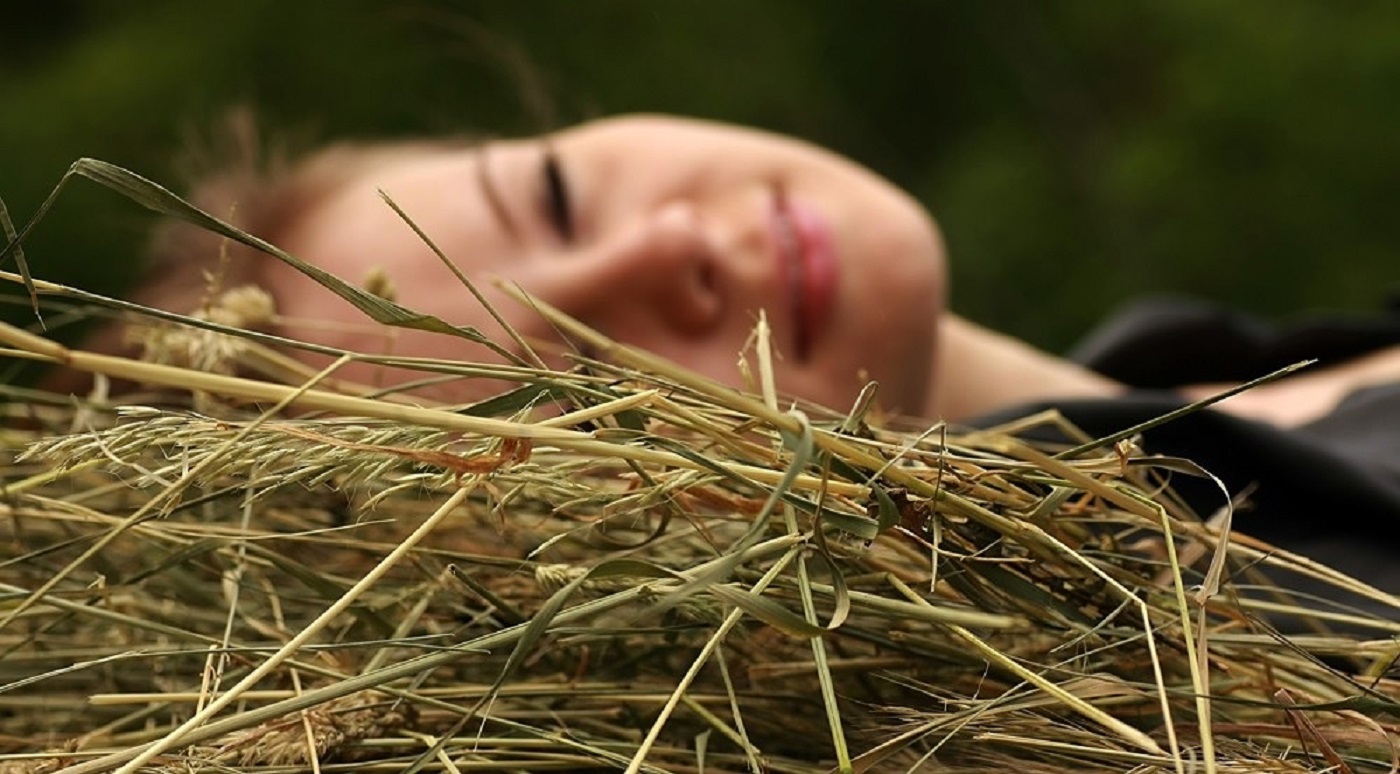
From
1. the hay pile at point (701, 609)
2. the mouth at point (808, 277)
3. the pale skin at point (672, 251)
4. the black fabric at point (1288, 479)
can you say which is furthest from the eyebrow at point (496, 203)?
the hay pile at point (701, 609)

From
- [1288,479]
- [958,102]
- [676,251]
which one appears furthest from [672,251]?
[958,102]

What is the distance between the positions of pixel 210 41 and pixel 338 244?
1.24m

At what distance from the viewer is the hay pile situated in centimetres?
21

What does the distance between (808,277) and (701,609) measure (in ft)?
1.39

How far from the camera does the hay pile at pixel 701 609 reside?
209 mm

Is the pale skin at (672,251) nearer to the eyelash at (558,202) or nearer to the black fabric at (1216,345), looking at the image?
the eyelash at (558,202)

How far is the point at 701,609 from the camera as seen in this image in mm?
232

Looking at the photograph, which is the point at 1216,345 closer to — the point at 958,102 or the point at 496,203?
the point at 496,203

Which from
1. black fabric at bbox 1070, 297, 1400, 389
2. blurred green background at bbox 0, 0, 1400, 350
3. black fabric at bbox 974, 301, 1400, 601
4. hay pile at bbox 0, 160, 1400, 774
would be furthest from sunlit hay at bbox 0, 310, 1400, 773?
blurred green background at bbox 0, 0, 1400, 350

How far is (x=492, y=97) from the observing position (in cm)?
177

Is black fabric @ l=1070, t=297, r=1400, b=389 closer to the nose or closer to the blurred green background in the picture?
the nose

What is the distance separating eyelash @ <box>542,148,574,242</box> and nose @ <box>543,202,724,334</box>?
3 cm

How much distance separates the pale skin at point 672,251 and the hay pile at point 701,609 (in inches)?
11.7

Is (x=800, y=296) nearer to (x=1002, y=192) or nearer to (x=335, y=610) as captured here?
(x=335, y=610)
